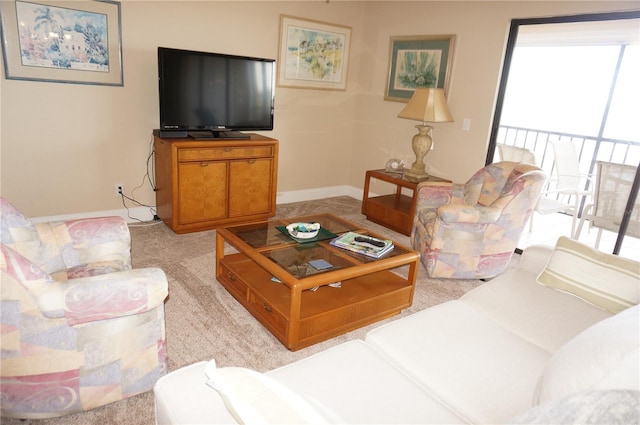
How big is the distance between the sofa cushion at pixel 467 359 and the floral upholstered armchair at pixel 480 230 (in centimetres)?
127

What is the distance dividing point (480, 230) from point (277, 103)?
8.81 feet

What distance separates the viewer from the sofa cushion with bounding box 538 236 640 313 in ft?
6.16

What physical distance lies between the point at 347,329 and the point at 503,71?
292 cm

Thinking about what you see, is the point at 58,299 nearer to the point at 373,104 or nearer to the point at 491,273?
the point at 491,273

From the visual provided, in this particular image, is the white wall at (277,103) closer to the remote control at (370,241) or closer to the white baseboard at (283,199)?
the white baseboard at (283,199)

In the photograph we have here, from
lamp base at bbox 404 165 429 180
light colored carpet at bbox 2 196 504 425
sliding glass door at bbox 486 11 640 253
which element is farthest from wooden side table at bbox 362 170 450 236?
sliding glass door at bbox 486 11 640 253

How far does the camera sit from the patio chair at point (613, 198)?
3325mm

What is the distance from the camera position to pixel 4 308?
1.46 metres

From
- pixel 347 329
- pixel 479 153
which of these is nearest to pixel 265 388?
pixel 347 329

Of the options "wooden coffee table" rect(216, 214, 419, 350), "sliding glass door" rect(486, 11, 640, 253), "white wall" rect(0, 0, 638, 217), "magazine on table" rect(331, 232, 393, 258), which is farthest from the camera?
"sliding glass door" rect(486, 11, 640, 253)

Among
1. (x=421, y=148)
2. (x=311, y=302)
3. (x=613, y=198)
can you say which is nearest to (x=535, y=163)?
(x=613, y=198)

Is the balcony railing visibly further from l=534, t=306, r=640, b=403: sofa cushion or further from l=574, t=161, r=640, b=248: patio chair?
l=534, t=306, r=640, b=403: sofa cushion

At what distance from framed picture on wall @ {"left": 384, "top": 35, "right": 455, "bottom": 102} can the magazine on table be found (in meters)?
2.37

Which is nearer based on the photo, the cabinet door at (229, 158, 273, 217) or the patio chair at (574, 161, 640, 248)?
the patio chair at (574, 161, 640, 248)
